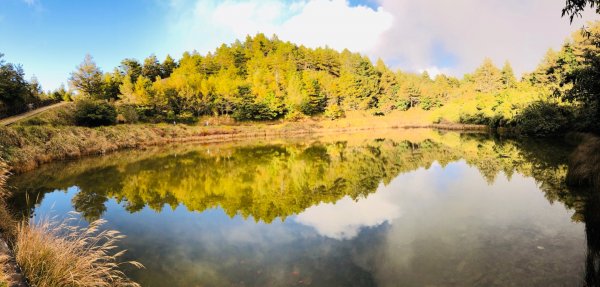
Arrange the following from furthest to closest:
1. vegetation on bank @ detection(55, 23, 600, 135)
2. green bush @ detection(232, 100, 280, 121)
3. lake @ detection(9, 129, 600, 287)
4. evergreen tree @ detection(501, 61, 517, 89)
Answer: evergreen tree @ detection(501, 61, 517, 89) < green bush @ detection(232, 100, 280, 121) < vegetation on bank @ detection(55, 23, 600, 135) < lake @ detection(9, 129, 600, 287)

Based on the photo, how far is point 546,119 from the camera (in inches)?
1463

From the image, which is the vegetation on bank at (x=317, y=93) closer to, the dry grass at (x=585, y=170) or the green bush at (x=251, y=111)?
the green bush at (x=251, y=111)

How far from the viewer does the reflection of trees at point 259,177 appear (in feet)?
49.2

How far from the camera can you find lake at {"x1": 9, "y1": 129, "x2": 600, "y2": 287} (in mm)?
7578

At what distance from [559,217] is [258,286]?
1010 cm

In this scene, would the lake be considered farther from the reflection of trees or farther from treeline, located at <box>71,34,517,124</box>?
treeline, located at <box>71,34,517,124</box>

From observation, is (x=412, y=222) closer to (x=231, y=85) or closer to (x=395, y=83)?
(x=231, y=85)

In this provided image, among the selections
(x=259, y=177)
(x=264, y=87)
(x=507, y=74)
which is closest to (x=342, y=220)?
(x=259, y=177)

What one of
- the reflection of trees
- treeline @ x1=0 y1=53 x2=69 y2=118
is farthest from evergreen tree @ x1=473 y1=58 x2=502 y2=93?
treeline @ x1=0 y1=53 x2=69 y2=118

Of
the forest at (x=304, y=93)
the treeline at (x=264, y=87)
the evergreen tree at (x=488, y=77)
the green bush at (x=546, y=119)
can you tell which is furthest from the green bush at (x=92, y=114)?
the evergreen tree at (x=488, y=77)

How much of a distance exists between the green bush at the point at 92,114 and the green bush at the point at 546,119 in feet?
181

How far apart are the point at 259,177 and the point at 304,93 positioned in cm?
5827

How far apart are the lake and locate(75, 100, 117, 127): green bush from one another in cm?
2502

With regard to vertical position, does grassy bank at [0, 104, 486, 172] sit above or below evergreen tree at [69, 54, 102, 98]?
below
